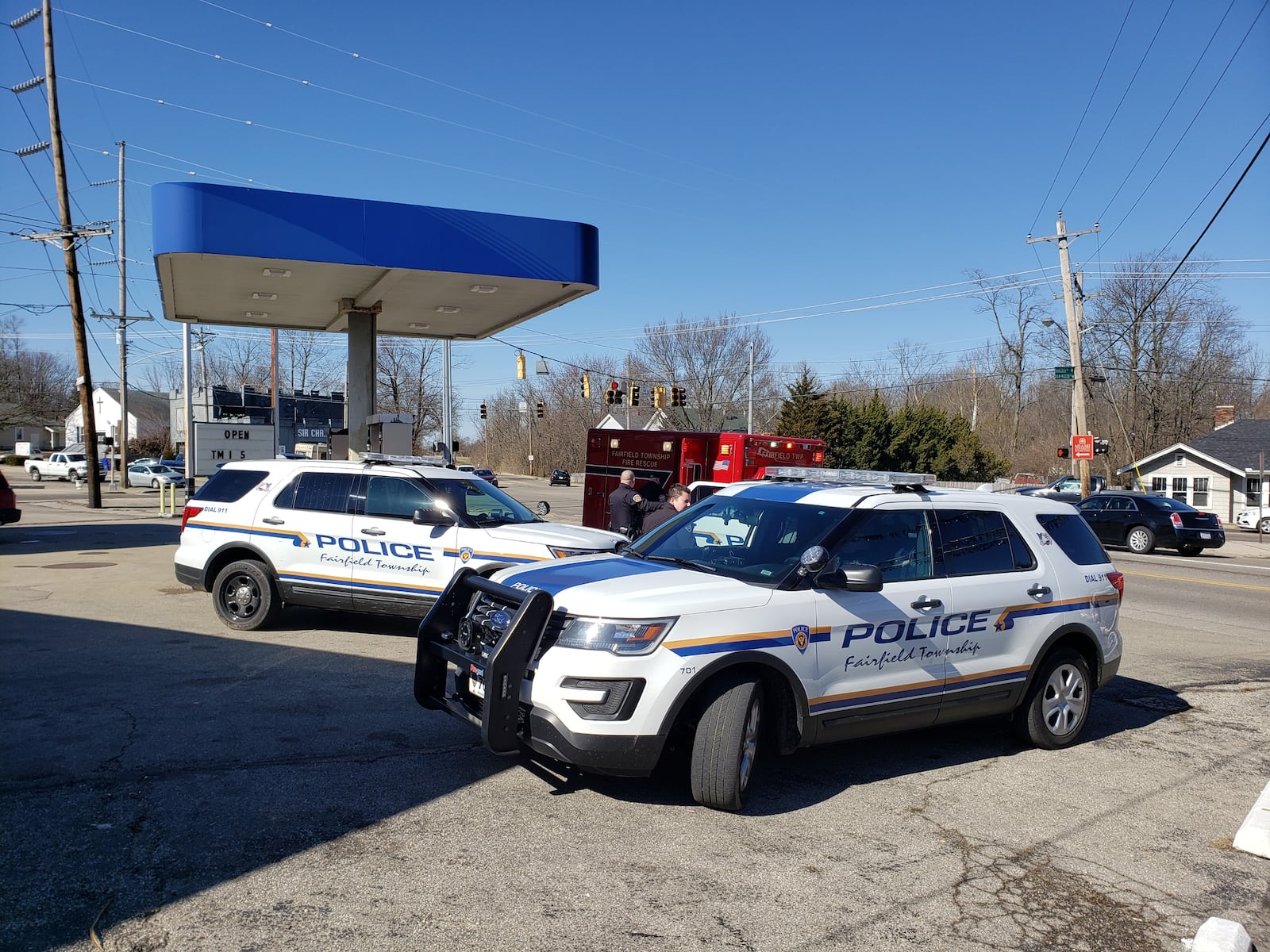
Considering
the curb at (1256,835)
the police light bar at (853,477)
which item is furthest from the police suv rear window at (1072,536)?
the curb at (1256,835)

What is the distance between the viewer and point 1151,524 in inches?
972

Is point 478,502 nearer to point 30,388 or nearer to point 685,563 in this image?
point 685,563

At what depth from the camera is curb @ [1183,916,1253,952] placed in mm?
3600

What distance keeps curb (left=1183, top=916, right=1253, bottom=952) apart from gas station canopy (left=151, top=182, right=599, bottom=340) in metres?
13.0

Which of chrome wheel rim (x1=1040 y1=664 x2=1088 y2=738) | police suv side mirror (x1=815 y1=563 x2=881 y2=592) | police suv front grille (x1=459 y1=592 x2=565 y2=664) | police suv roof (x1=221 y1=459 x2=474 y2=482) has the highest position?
police suv roof (x1=221 y1=459 x2=474 y2=482)

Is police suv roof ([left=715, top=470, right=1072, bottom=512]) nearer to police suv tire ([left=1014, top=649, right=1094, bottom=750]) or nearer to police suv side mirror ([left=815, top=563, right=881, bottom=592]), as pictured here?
police suv side mirror ([left=815, top=563, right=881, bottom=592])

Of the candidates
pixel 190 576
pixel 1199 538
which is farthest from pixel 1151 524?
pixel 190 576

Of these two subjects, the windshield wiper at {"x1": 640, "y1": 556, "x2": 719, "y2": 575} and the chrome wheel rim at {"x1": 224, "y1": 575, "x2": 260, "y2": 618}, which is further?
the chrome wheel rim at {"x1": 224, "y1": 575, "x2": 260, "y2": 618}

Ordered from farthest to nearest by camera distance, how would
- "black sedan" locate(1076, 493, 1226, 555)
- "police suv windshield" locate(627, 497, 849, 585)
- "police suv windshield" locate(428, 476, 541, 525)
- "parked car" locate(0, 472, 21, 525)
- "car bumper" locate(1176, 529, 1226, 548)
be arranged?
"black sedan" locate(1076, 493, 1226, 555) → "car bumper" locate(1176, 529, 1226, 548) → "parked car" locate(0, 472, 21, 525) → "police suv windshield" locate(428, 476, 541, 525) → "police suv windshield" locate(627, 497, 849, 585)

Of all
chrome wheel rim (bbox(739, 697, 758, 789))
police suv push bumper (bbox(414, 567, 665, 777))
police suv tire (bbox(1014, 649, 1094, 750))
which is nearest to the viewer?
police suv push bumper (bbox(414, 567, 665, 777))

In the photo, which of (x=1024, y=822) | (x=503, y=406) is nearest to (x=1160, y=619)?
(x=1024, y=822)

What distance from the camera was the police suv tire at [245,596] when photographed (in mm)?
9766

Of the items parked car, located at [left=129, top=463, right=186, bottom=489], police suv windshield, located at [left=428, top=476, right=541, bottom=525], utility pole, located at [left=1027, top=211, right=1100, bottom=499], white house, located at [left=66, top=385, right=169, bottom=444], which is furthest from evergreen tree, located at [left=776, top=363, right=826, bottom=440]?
white house, located at [left=66, top=385, right=169, bottom=444]

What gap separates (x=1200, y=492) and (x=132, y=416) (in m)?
92.2
